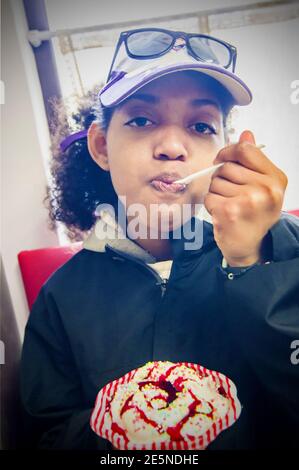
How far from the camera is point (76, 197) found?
0.62 m

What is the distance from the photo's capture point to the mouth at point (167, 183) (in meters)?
0.48

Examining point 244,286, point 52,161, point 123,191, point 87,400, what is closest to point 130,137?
point 123,191

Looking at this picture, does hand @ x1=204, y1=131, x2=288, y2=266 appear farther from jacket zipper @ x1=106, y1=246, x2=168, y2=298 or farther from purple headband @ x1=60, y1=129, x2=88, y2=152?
purple headband @ x1=60, y1=129, x2=88, y2=152

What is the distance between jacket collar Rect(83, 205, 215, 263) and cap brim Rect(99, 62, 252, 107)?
0.20 metres

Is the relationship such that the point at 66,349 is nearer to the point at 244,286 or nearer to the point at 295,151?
the point at 244,286

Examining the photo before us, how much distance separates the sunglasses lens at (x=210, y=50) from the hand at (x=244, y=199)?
0.16m

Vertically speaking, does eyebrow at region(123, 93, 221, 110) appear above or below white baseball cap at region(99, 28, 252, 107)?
below

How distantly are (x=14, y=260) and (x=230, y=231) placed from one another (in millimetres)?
430

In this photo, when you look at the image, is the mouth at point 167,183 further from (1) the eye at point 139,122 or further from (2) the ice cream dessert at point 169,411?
(2) the ice cream dessert at point 169,411

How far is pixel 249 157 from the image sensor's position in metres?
0.43

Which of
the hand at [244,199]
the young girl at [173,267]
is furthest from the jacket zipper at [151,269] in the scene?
the hand at [244,199]

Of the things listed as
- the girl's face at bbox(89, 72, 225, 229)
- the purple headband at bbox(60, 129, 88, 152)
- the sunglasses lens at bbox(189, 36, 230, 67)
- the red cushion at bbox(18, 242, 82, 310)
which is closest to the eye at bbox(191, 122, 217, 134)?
the girl's face at bbox(89, 72, 225, 229)

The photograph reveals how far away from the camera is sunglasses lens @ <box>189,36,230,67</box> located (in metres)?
0.49

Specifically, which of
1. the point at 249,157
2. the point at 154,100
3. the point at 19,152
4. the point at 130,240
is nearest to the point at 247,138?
the point at 249,157
